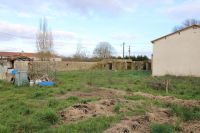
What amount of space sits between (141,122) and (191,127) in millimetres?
1360

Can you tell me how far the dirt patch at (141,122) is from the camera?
7.66 m

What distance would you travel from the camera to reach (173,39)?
2936 cm

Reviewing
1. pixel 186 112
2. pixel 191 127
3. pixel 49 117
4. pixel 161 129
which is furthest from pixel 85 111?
pixel 191 127

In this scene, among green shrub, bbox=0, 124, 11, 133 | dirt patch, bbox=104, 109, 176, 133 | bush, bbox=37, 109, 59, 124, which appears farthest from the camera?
bush, bbox=37, 109, 59, 124

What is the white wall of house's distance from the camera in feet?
89.4

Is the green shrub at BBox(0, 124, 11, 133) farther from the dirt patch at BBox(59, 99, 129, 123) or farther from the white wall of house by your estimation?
the white wall of house

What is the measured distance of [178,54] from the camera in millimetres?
28828

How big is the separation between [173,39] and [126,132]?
76.2 ft

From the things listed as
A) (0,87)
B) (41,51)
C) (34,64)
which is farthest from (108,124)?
(41,51)

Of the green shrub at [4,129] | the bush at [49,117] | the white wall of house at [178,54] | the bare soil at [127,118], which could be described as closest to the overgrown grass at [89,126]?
the bare soil at [127,118]

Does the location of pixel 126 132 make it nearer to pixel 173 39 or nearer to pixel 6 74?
pixel 6 74

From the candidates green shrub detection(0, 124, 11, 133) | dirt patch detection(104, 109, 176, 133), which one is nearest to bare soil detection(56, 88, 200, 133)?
dirt patch detection(104, 109, 176, 133)

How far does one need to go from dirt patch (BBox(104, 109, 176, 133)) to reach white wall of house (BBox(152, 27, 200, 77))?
60.3 ft

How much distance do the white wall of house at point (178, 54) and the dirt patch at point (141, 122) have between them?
60.3 ft
